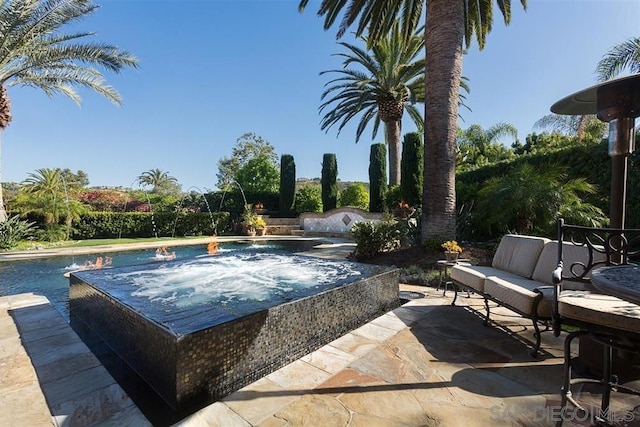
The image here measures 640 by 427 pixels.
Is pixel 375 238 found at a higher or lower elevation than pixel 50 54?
lower

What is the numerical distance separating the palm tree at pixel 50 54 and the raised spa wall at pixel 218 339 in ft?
33.6

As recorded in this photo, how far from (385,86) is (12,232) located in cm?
1575

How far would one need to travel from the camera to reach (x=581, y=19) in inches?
303

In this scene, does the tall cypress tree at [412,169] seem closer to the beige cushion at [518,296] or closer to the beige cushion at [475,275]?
the beige cushion at [475,275]

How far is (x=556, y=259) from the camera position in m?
3.26

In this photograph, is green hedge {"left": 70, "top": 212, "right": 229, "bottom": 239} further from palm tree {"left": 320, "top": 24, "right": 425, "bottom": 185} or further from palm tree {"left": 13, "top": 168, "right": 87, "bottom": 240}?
palm tree {"left": 320, "top": 24, "right": 425, "bottom": 185}

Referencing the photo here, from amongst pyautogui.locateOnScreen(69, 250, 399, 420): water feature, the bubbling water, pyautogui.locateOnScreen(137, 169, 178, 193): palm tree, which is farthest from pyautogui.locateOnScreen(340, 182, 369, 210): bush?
pyautogui.locateOnScreen(137, 169, 178, 193): palm tree

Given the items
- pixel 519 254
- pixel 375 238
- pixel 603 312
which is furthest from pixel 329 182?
pixel 603 312

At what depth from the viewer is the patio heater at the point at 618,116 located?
2510 mm

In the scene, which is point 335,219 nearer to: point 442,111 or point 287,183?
point 287,183

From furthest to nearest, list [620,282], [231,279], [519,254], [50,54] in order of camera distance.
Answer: [50,54] → [231,279] → [519,254] → [620,282]

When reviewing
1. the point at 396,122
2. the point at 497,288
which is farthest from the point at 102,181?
the point at 497,288

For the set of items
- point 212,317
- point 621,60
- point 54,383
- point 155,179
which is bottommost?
point 54,383

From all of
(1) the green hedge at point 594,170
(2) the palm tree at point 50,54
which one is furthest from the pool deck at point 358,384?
(2) the palm tree at point 50,54
